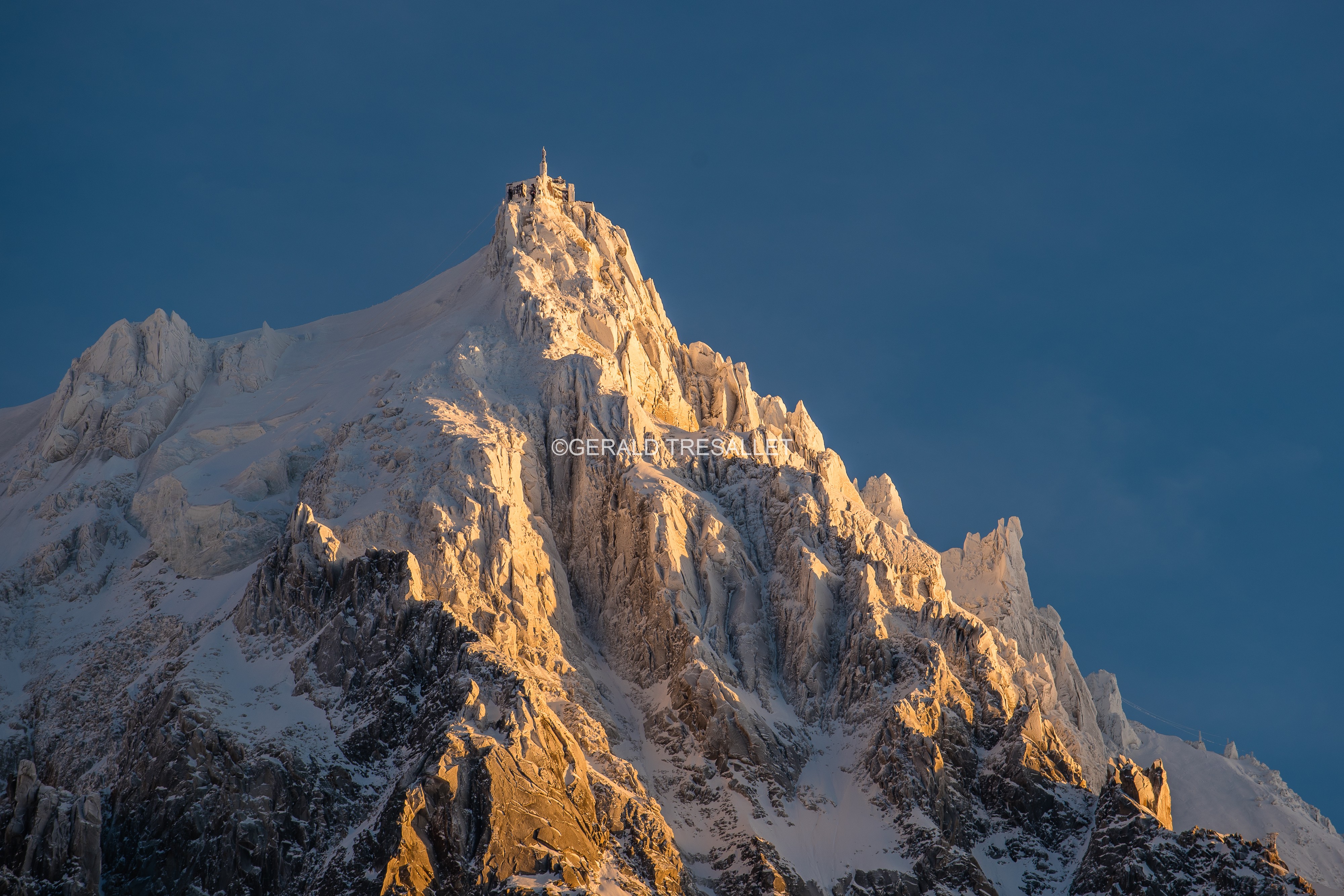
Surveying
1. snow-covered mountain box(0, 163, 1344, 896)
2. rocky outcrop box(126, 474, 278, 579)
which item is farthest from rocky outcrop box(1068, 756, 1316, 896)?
rocky outcrop box(126, 474, 278, 579)

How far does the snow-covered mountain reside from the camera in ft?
472

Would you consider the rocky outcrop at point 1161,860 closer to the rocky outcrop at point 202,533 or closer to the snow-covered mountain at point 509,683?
the snow-covered mountain at point 509,683

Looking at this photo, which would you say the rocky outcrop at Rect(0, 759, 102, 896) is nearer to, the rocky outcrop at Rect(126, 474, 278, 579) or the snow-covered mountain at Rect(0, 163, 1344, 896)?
the snow-covered mountain at Rect(0, 163, 1344, 896)

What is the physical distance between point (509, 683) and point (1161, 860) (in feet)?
211

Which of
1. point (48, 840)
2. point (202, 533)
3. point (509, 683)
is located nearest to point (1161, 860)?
point (509, 683)

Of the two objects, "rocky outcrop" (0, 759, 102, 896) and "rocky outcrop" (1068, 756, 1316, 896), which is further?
"rocky outcrop" (1068, 756, 1316, 896)

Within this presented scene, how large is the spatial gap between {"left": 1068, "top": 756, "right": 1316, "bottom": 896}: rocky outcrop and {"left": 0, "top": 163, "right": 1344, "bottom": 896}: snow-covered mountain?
0.33 meters

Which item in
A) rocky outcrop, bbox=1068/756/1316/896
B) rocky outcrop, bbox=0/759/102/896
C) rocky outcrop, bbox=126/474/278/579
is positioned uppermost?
rocky outcrop, bbox=126/474/278/579

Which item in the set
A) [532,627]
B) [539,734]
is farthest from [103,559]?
[539,734]

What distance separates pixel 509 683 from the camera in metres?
152

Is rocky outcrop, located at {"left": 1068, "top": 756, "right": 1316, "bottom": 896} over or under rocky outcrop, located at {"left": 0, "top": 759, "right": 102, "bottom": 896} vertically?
over

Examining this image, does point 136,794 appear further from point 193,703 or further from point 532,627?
point 532,627

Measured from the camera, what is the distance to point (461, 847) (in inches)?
5522

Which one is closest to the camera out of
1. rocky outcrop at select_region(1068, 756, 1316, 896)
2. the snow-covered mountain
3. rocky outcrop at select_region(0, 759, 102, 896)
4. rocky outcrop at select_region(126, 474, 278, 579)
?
rocky outcrop at select_region(0, 759, 102, 896)
